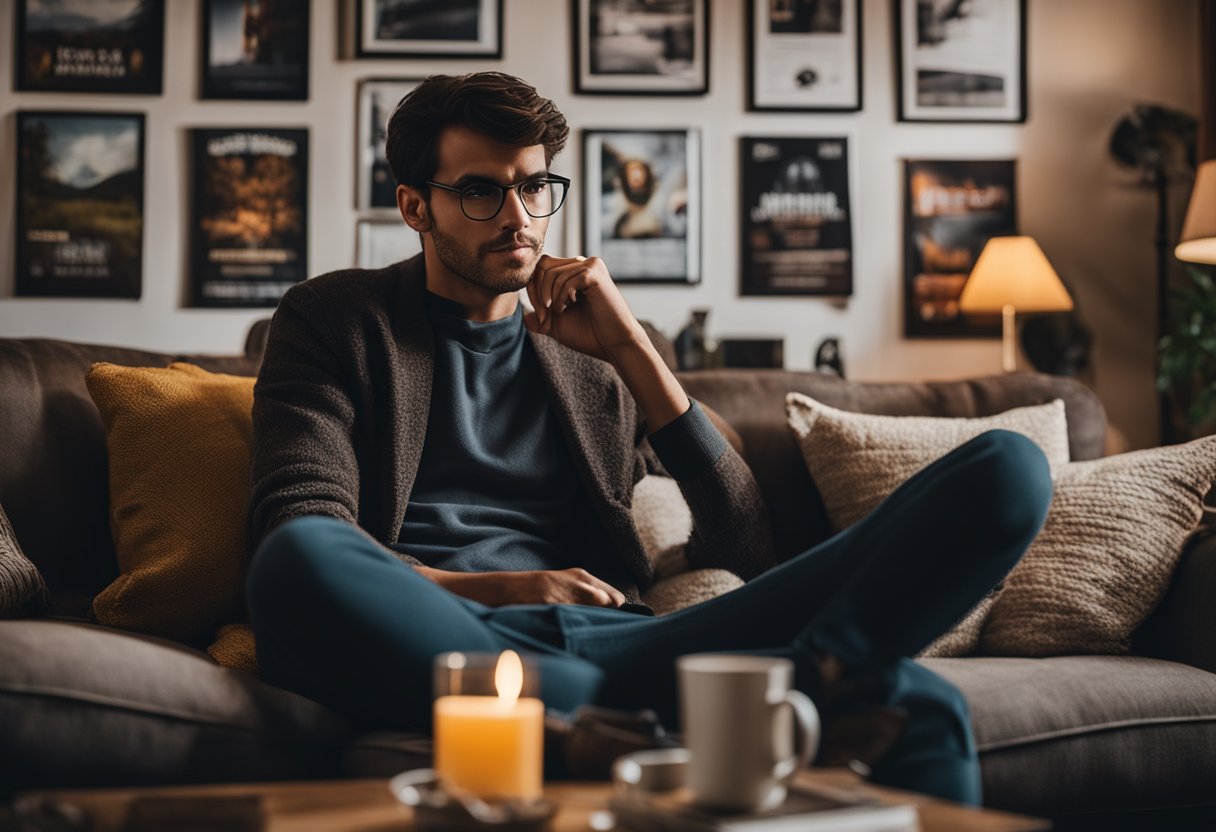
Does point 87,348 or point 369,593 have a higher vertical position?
point 87,348

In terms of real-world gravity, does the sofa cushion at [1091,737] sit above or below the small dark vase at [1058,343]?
below

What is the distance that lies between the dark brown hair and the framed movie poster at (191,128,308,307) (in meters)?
2.15

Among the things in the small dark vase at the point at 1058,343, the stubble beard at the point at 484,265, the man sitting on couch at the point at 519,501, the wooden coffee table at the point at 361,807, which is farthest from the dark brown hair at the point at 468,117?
the small dark vase at the point at 1058,343

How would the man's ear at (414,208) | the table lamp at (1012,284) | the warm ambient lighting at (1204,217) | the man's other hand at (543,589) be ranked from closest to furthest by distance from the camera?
the man's other hand at (543,589) → the man's ear at (414,208) → the warm ambient lighting at (1204,217) → the table lamp at (1012,284)

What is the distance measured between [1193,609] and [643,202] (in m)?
2.56

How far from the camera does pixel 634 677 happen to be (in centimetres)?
132

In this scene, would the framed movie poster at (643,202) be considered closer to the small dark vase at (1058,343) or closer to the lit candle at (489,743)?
the small dark vase at (1058,343)

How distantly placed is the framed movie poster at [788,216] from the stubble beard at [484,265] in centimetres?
231

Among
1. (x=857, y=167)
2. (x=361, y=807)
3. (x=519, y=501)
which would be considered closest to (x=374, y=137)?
(x=857, y=167)

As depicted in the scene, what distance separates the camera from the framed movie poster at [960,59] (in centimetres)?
407

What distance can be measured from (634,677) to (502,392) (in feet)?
2.16

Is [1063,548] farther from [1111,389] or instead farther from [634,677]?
[1111,389]

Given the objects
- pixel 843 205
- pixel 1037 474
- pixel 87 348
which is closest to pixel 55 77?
pixel 87 348

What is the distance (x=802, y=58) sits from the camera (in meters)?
4.06
